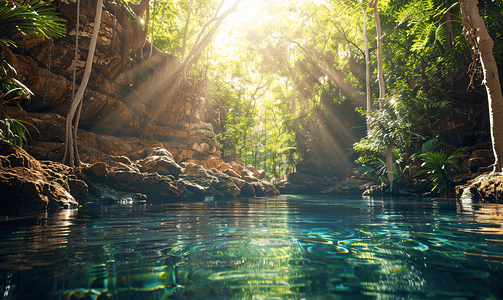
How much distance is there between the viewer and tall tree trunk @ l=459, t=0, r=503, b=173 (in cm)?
731

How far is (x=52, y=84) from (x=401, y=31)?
18.3 m

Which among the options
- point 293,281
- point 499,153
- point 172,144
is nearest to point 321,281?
point 293,281

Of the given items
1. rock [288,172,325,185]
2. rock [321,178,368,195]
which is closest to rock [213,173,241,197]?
rock [321,178,368,195]

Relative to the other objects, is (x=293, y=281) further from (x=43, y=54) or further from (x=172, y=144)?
(x=172, y=144)

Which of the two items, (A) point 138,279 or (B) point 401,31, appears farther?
(B) point 401,31

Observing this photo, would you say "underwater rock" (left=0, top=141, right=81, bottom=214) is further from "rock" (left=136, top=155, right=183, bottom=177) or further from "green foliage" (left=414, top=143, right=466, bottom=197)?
"green foliage" (left=414, top=143, right=466, bottom=197)

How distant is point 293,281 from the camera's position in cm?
123

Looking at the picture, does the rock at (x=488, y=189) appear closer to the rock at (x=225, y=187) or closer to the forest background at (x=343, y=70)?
the forest background at (x=343, y=70)

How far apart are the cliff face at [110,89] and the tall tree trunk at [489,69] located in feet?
42.4

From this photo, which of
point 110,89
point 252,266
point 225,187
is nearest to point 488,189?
point 252,266

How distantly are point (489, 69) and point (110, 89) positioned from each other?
1612 centimetres

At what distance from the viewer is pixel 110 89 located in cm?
1427

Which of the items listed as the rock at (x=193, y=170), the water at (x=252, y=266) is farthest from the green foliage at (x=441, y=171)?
the rock at (x=193, y=170)

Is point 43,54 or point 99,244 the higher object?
point 43,54
